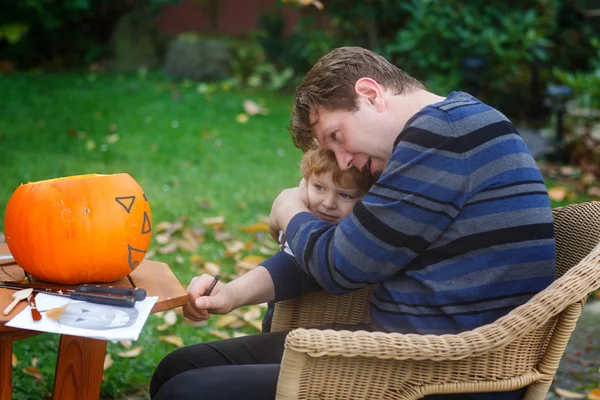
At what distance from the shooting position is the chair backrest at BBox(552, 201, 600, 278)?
2.16 m

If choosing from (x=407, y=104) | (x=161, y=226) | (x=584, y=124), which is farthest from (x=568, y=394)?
(x=584, y=124)

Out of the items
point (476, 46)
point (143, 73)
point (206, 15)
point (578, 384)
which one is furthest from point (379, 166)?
point (206, 15)

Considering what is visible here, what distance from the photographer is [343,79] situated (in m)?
2.06

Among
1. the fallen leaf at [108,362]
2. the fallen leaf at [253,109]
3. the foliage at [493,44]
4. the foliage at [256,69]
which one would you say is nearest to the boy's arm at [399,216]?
the fallen leaf at [108,362]

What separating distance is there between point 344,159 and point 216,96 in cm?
765

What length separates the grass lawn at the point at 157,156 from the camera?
368 cm

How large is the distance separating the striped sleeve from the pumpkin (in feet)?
2.08

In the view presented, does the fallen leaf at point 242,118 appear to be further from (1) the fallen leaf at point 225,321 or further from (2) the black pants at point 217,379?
(2) the black pants at point 217,379

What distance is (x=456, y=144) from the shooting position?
180 centimetres

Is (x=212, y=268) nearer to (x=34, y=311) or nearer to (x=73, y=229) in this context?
(x=73, y=229)

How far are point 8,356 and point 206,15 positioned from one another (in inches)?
439

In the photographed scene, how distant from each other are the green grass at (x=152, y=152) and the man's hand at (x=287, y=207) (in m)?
1.39

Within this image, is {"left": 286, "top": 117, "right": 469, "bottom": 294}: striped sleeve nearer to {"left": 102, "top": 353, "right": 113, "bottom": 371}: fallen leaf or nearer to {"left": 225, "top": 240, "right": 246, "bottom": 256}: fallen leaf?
{"left": 102, "top": 353, "right": 113, "bottom": 371}: fallen leaf

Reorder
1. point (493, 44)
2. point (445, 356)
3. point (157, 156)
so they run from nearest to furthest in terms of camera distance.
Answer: point (445, 356) → point (157, 156) → point (493, 44)
